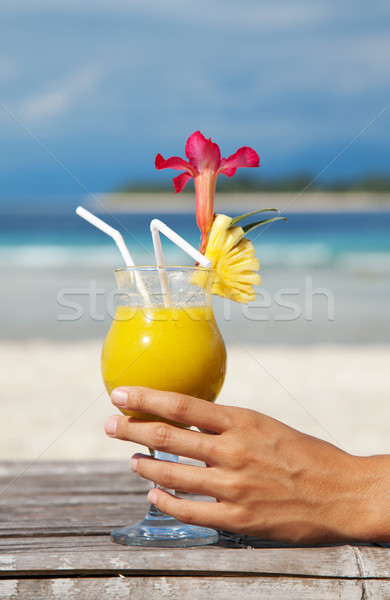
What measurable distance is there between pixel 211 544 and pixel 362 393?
16.6 feet

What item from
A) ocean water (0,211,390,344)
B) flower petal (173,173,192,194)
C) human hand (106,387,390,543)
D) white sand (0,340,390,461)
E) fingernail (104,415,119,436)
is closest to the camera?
human hand (106,387,390,543)

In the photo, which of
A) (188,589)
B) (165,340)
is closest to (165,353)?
(165,340)

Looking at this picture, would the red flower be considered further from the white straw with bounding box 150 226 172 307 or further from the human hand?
the human hand

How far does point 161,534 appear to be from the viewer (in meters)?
1.19

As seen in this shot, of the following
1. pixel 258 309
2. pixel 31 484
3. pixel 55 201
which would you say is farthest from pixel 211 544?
pixel 55 201

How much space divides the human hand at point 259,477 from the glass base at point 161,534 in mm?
74

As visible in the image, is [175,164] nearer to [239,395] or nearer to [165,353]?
[165,353]

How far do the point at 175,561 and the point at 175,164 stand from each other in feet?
2.39

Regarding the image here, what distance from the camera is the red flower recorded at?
124 centimetres

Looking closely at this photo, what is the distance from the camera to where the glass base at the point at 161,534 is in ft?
3.76

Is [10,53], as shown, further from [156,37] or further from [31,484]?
[31,484]

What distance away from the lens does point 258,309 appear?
36.0 feet

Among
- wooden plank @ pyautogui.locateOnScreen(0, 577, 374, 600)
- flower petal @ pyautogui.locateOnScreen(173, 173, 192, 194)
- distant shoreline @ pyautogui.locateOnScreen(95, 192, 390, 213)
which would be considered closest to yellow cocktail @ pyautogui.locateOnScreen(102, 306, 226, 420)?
flower petal @ pyautogui.locateOnScreen(173, 173, 192, 194)

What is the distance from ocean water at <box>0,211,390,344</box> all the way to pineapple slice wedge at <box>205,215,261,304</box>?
0.90 ft
